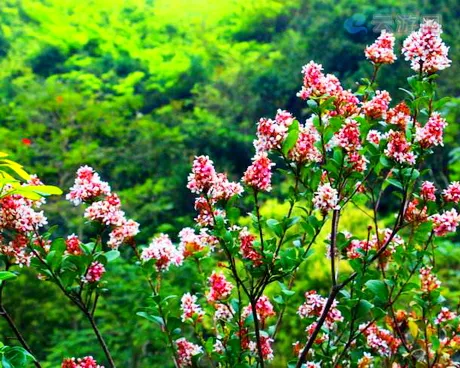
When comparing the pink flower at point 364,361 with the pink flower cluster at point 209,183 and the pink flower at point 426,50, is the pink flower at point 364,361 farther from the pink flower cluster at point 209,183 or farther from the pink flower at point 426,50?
the pink flower at point 426,50

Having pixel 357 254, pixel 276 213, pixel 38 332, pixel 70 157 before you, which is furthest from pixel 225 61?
pixel 357 254

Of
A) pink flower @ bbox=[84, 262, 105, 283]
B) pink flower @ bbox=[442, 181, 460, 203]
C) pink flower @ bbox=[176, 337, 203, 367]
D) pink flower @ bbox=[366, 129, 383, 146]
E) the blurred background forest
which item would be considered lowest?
pink flower @ bbox=[176, 337, 203, 367]

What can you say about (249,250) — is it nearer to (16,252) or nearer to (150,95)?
(16,252)

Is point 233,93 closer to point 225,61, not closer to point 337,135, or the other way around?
point 225,61

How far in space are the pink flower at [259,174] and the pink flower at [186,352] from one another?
1.38 feet

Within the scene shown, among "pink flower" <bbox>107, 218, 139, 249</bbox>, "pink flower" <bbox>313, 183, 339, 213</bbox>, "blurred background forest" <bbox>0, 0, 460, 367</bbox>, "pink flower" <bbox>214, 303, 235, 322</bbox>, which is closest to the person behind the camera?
"pink flower" <bbox>313, 183, 339, 213</bbox>

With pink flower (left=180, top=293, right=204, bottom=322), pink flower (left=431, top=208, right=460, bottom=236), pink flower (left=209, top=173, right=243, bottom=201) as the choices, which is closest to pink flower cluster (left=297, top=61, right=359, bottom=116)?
pink flower (left=209, top=173, right=243, bottom=201)

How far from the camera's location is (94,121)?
819 cm

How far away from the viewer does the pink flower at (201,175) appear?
113 cm

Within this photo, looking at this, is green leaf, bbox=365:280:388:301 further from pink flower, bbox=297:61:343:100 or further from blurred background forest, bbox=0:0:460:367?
blurred background forest, bbox=0:0:460:367

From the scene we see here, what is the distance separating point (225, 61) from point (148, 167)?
125 inches

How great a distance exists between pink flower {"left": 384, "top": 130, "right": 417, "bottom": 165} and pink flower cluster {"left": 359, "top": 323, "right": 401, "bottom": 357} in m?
0.46

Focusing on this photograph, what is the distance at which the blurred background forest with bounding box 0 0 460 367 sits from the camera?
510 centimetres

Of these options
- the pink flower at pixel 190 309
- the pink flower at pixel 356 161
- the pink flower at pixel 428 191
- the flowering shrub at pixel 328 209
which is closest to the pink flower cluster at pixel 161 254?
the flowering shrub at pixel 328 209
